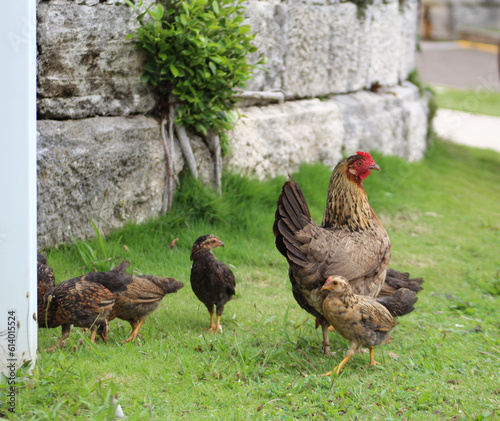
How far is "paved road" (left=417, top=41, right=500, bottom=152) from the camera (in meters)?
12.5

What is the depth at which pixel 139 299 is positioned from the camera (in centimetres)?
374

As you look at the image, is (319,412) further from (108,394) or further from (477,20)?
(477,20)

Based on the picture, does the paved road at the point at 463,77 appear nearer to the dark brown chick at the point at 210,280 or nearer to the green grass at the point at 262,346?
the green grass at the point at 262,346

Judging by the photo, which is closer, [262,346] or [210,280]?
[262,346]

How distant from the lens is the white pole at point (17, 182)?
2770 millimetres

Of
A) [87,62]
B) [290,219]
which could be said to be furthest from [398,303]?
[87,62]

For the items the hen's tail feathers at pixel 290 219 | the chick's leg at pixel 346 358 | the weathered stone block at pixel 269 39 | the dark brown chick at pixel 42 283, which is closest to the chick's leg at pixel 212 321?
the hen's tail feathers at pixel 290 219

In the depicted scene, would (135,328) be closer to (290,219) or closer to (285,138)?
(290,219)

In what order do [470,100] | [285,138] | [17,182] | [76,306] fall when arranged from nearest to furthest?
1. [17,182]
2. [76,306]
3. [285,138]
4. [470,100]

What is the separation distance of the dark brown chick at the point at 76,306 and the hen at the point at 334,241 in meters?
1.16

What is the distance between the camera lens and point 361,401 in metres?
3.25

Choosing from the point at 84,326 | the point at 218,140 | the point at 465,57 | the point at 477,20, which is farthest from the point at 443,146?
the point at 477,20

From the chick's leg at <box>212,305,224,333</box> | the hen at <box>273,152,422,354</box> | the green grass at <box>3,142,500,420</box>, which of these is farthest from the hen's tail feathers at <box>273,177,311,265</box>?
the chick's leg at <box>212,305,224,333</box>

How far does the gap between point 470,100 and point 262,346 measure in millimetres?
13874
